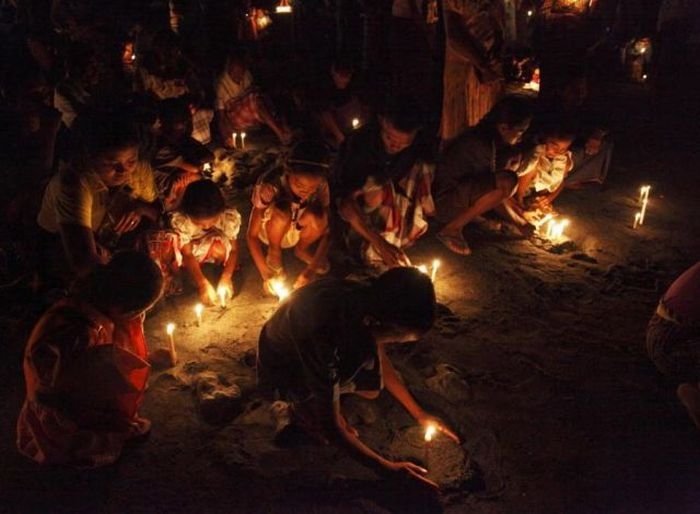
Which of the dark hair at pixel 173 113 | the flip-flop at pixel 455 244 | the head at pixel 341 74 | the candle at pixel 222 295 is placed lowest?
the candle at pixel 222 295

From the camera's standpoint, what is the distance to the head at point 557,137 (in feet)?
17.1

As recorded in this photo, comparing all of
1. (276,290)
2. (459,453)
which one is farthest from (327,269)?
(459,453)

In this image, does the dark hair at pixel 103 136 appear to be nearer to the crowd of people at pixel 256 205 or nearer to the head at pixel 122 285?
the crowd of people at pixel 256 205

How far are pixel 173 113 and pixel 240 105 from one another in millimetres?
2108

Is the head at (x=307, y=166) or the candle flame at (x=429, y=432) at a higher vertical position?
the head at (x=307, y=166)

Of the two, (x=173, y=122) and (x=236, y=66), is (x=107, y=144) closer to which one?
(x=173, y=122)

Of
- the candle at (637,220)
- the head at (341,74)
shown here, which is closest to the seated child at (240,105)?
the head at (341,74)

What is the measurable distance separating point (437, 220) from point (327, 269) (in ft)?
4.97

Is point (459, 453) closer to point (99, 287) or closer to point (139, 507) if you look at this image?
point (139, 507)

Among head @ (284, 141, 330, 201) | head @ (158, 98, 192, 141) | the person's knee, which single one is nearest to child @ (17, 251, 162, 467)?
head @ (284, 141, 330, 201)

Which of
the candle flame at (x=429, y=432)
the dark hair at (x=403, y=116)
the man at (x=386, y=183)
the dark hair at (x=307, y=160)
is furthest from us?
the man at (x=386, y=183)

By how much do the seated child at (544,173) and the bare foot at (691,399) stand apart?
99.1 inches

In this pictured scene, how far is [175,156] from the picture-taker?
15.9 ft

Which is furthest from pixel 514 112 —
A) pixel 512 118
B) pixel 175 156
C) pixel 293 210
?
pixel 175 156
